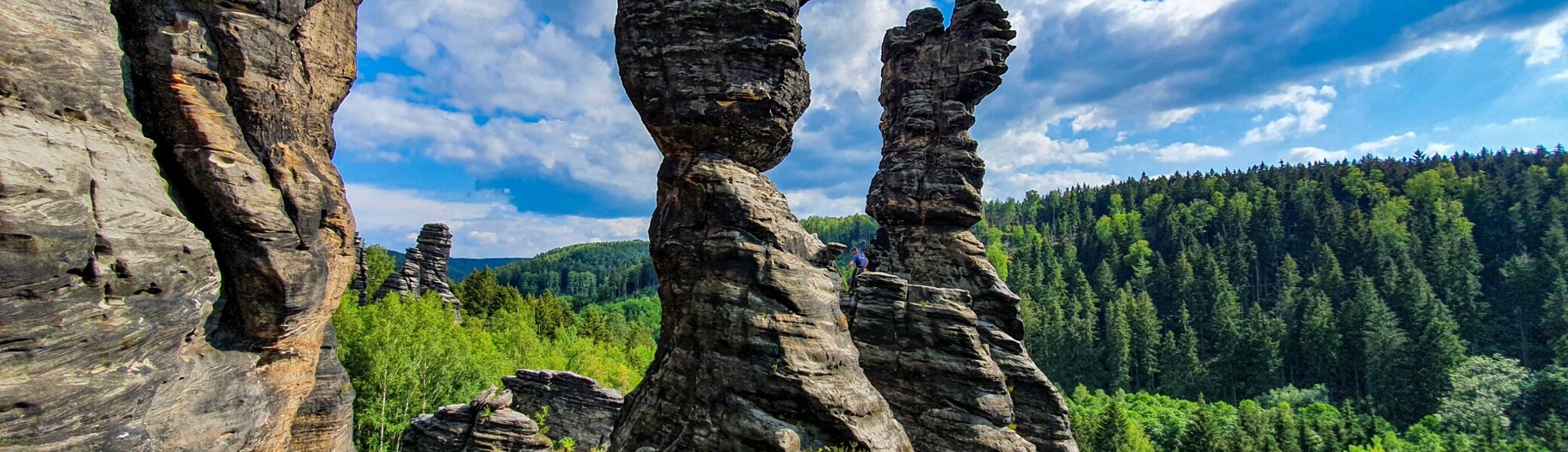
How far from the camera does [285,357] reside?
36.3ft

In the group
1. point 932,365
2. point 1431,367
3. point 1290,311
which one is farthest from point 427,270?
point 1290,311

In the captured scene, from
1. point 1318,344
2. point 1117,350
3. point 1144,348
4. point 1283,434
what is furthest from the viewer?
point 1144,348

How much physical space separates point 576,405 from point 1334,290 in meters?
127

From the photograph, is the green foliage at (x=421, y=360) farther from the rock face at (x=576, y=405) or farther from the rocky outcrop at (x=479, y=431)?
the rocky outcrop at (x=479, y=431)

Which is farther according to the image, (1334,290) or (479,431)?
(1334,290)

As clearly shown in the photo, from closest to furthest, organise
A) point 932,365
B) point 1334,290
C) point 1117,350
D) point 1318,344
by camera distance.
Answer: point 932,365 < point 1318,344 < point 1117,350 < point 1334,290

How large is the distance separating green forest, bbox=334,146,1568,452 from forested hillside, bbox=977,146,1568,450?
1.23 feet

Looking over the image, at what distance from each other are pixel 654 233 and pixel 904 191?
13.0m

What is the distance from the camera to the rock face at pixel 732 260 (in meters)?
12.4

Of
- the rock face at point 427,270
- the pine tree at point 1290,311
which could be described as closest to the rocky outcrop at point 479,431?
the rock face at point 427,270

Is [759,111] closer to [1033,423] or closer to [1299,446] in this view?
[1033,423]

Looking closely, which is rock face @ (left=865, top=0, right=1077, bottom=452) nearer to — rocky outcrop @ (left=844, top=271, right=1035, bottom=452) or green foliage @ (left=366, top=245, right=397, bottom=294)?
rocky outcrop @ (left=844, top=271, right=1035, bottom=452)

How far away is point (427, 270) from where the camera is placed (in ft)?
193

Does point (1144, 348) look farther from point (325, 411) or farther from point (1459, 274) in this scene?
point (325, 411)
